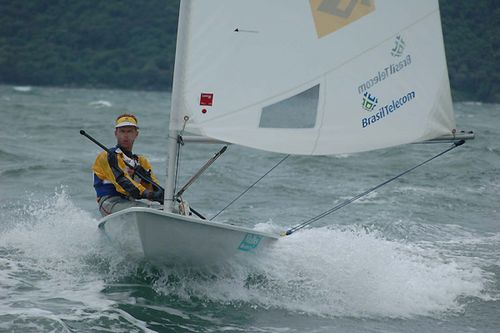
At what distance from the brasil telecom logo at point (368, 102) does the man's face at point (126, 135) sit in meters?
1.93

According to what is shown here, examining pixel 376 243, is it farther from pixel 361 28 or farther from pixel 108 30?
pixel 108 30

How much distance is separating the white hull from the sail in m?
0.64

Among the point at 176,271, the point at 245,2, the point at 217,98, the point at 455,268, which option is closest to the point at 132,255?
the point at 176,271

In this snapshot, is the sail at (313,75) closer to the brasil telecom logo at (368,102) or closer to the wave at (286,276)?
the brasil telecom logo at (368,102)

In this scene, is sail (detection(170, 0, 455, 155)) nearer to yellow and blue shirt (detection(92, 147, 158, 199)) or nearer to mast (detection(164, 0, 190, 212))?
mast (detection(164, 0, 190, 212))

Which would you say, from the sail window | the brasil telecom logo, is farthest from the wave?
the brasil telecom logo

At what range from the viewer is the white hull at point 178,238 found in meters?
6.46

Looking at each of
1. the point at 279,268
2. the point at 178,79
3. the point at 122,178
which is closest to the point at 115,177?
the point at 122,178

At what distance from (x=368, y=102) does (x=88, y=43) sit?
6580 cm

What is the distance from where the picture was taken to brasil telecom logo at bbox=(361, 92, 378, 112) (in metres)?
6.64

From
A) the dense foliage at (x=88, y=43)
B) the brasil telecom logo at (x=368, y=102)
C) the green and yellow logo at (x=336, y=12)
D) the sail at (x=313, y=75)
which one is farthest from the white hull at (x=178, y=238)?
the dense foliage at (x=88, y=43)

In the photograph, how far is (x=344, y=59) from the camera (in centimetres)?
665

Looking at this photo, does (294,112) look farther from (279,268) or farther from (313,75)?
(279,268)

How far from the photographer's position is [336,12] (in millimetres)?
6590
